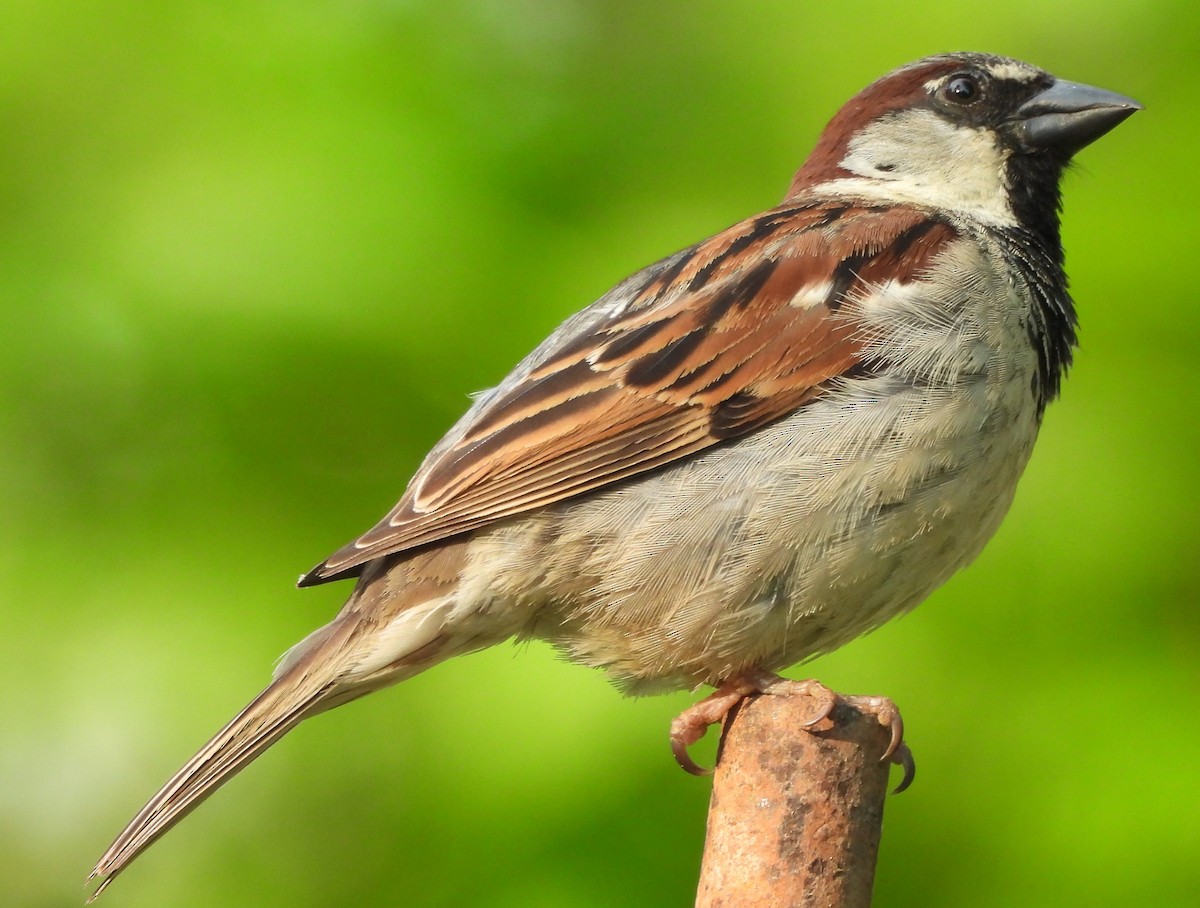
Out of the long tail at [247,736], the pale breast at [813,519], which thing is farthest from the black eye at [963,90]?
the long tail at [247,736]

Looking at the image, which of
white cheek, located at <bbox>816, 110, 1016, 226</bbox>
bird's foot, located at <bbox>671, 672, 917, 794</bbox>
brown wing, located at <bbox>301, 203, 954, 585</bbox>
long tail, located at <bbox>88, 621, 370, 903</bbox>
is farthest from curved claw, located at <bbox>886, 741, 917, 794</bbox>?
white cheek, located at <bbox>816, 110, 1016, 226</bbox>

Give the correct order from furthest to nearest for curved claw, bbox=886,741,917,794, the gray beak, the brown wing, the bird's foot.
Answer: the gray beak → the brown wing → the bird's foot → curved claw, bbox=886,741,917,794

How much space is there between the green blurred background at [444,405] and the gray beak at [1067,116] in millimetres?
129

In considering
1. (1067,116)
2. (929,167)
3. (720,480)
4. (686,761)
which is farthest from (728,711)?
(1067,116)

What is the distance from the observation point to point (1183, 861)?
284 cm

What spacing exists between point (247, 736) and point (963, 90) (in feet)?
6.52

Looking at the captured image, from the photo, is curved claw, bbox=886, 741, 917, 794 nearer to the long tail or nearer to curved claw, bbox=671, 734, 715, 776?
curved claw, bbox=671, 734, 715, 776

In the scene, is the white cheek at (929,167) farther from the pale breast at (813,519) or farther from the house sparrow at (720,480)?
the pale breast at (813,519)

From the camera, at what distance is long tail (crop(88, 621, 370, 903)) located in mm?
2459

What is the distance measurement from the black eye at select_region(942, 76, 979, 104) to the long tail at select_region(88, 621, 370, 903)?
171cm

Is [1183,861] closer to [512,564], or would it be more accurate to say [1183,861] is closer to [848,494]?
[848,494]

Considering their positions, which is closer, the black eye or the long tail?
the long tail

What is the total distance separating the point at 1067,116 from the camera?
3191 mm

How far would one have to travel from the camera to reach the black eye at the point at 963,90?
3305 millimetres
